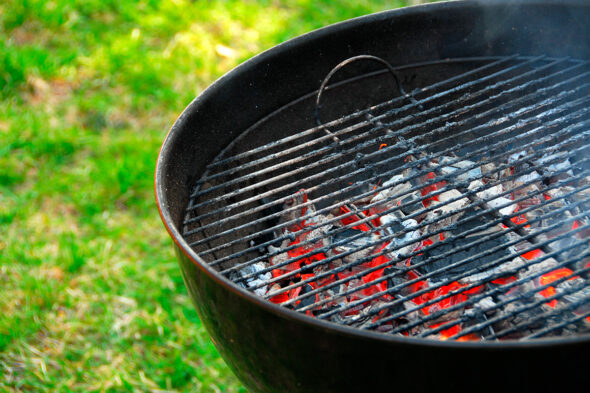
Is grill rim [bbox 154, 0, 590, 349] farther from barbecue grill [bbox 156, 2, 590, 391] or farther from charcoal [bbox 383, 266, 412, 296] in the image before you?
charcoal [bbox 383, 266, 412, 296]

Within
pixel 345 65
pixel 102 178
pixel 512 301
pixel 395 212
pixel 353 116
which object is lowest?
pixel 512 301

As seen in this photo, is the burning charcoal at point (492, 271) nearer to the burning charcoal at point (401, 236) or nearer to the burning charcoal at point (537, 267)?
the burning charcoal at point (537, 267)

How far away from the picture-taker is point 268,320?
1304 millimetres

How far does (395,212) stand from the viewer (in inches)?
73.8

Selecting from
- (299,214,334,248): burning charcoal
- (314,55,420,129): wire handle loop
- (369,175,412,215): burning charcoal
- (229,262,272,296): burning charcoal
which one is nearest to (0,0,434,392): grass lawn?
(229,262,272,296): burning charcoal

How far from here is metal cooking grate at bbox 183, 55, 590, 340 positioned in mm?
1482

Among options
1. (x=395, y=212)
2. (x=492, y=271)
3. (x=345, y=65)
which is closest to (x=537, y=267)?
(x=492, y=271)

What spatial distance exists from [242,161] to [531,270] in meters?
0.93

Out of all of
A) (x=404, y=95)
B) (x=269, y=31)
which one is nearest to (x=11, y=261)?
(x=404, y=95)

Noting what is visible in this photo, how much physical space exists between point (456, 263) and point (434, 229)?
0.27m

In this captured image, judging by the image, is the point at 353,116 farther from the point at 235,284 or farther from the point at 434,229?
the point at 235,284

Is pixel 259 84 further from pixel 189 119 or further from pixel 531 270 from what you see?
pixel 531 270

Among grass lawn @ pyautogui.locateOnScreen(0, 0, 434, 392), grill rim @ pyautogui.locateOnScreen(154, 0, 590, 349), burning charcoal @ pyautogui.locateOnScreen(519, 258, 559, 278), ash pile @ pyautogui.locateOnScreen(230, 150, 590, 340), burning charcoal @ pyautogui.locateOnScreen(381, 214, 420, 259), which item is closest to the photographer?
grill rim @ pyautogui.locateOnScreen(154, 0, 590, 349)

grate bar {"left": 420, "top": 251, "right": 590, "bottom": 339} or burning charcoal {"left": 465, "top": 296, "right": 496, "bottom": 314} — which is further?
burning charcoal {"left": 465, "top": 296, "right": 496, "bottom": 314}
